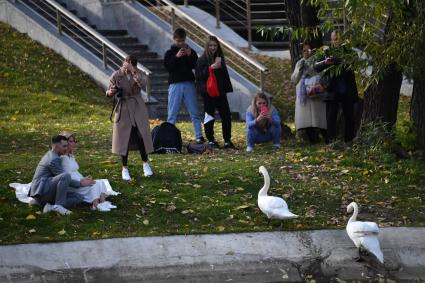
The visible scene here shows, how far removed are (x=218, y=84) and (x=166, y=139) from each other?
1.21 meters

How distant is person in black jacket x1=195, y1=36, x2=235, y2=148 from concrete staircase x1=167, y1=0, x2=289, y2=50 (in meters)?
9.04

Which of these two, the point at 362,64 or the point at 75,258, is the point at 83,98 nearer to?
the point at 362,64

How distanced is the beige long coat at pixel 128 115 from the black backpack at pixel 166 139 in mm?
2056

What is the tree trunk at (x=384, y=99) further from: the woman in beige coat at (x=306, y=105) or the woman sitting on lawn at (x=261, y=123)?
the woman sitting on lawn at (x=261, y=123)

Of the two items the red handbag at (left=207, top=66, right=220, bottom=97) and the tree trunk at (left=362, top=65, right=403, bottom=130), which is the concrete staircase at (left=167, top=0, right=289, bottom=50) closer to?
the red handbag at (left=207, top=66, right=220, bottom=97)

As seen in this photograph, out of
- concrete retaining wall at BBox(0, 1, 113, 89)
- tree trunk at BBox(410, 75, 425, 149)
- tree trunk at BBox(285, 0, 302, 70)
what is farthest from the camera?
concrete retaining wall at BBox(0, 1, 113, 89)

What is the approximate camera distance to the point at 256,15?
942 inches

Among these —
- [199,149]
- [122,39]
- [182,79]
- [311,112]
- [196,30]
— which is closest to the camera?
[199,149]

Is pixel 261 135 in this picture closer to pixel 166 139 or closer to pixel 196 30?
pixel 166 139

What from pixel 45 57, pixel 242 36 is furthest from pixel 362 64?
pixel 242 36

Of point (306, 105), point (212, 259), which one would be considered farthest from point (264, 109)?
point (212, 259)

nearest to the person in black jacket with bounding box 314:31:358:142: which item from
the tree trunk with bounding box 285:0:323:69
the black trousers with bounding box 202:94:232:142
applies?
the tree trunk with bounding box 285:0:323:69

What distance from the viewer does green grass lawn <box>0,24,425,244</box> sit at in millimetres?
9906

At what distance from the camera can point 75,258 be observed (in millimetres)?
9078
